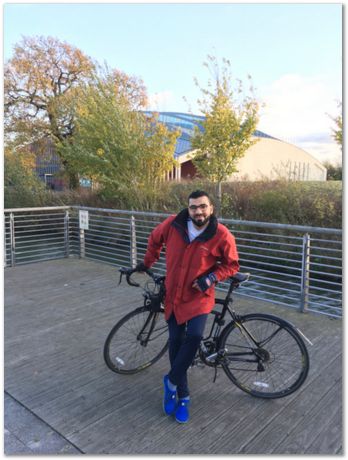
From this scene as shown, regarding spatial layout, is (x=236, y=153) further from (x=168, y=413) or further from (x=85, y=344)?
(x=168, y=413)

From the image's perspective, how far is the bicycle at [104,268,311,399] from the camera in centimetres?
321

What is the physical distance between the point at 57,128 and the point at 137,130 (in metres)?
14.3

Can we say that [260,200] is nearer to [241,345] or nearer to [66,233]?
[66,233]

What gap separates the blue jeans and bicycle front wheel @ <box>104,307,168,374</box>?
47cm

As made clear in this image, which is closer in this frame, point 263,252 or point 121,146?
point 263,252

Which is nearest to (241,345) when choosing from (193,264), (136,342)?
(193,264)

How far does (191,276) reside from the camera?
9.89ft

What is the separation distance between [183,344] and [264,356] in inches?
30.3

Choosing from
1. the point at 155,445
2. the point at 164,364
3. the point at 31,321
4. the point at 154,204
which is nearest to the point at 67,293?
the point at 31,321

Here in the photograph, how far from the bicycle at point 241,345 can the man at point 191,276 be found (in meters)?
0.26

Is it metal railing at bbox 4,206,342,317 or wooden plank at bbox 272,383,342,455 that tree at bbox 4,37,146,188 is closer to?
metal railing at bbox 4,206,342,317

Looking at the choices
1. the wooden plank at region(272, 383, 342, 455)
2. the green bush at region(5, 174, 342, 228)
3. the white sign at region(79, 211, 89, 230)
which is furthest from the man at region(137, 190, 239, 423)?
the green bush at region(5, 174, 342, 228)

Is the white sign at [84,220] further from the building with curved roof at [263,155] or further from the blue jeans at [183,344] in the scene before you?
the building with curved roof at [263,155]

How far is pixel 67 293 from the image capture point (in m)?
6.17
